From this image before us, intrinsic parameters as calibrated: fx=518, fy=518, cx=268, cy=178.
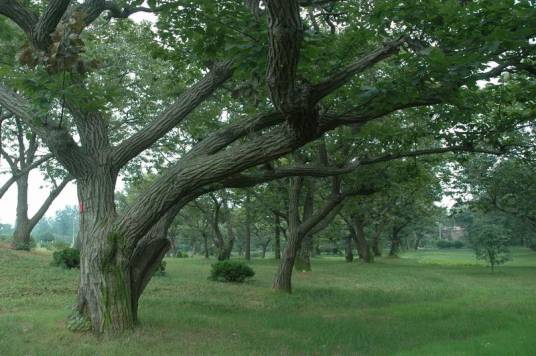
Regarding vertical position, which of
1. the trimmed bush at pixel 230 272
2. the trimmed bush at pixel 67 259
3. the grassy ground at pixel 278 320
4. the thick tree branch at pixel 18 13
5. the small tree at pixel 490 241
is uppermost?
the thick tree branch at pixel 18 13

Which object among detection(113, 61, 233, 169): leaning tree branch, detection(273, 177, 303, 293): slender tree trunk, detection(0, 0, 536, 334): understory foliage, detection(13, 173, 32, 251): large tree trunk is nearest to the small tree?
detection(273, 177, 303, 293): slender tree trunk

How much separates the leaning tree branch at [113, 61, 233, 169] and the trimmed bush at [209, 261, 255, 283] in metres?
10.2

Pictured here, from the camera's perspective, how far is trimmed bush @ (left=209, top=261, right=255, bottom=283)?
1819 centimetres

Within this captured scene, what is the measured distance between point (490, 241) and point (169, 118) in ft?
75.0

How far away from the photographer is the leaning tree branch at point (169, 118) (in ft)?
27.9

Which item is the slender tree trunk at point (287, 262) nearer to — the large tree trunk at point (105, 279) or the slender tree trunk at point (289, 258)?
the slender tree trunk at point (289, 258)

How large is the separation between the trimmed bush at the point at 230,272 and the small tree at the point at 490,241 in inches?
568

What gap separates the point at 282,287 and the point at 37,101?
401 inches

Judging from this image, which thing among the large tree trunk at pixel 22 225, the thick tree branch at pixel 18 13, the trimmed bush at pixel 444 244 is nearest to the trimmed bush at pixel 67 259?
the large tree trunk at pixel 22 225

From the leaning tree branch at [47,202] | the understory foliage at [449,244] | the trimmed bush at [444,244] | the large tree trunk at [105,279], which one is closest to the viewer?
the large tree trunk at [105,279]

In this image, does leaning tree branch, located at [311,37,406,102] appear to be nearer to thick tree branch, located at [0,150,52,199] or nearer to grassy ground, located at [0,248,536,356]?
grassy ground, located at [0,248,536,356]

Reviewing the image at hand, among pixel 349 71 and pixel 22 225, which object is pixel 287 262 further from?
pixel 22 225

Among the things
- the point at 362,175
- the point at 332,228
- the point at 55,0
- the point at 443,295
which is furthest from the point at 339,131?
the point at 332,228

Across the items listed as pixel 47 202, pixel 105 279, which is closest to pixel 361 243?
pixel 47 202
